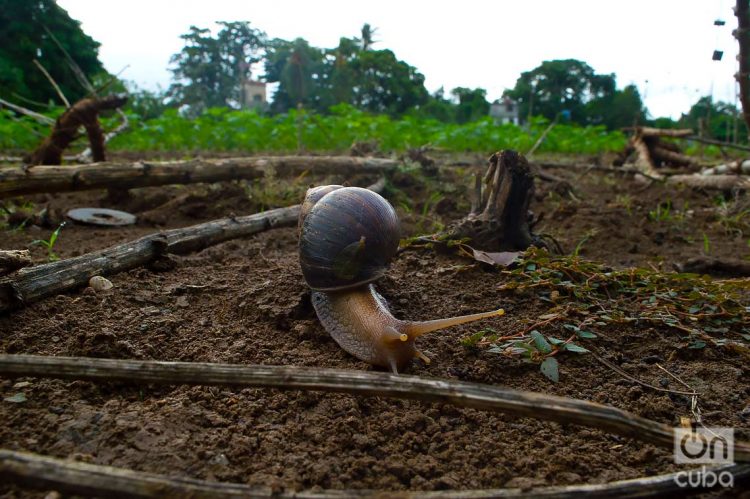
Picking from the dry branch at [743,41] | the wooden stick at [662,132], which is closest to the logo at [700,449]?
the dry branch at [743,41]

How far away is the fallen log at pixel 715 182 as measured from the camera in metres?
5.71

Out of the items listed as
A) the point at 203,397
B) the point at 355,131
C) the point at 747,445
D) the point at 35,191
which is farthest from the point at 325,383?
the point at 355,131

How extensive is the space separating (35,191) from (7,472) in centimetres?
389

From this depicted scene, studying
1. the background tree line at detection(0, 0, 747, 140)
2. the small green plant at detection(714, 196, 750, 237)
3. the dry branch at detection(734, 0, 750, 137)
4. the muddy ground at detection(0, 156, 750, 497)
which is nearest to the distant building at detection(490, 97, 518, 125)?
the background tree line at detection(0, 0, 747, 140)

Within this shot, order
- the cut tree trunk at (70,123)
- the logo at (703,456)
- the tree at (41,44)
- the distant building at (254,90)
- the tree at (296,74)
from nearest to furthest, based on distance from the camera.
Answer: the logo at (703,456), the cut tree trunk at (70,123), the tree at (41,44), the tree at (296,74), the distant building at (254,90)

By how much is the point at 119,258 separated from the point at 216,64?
41.0 m

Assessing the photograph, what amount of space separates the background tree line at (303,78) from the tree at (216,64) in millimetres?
75

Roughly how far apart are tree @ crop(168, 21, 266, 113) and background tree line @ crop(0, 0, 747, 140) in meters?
0.07

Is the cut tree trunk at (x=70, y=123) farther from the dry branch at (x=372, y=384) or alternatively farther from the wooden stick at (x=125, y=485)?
the wooden stick at (x=125, y=485)

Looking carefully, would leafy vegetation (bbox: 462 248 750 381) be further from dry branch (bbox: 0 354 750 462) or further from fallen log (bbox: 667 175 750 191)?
fallen log (bbox: 667 175 750 191)

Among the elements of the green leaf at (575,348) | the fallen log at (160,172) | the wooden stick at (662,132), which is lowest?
the green leaf at (575,348)

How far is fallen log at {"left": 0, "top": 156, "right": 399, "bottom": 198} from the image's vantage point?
423 centimetres

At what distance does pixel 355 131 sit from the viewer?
1016 centimetres

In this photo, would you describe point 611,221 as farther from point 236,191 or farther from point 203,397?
point 203,397
